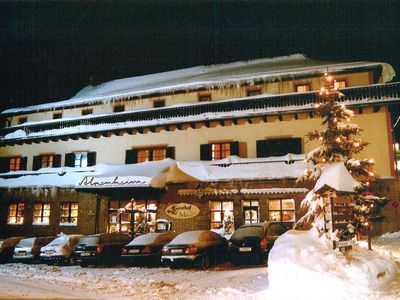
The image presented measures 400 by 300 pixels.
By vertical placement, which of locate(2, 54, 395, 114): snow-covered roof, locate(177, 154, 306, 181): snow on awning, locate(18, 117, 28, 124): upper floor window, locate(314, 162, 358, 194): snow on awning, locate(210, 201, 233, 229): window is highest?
locate(2, 54, 395, 114): snow-covered roof

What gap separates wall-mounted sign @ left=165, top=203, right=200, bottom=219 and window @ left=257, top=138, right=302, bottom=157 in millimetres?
5112

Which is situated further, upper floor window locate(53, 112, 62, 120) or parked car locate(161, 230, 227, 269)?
upper floor window locate(53, 112, 62, 120)

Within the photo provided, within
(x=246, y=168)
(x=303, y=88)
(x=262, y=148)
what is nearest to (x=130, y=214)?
(x=246, y=168)

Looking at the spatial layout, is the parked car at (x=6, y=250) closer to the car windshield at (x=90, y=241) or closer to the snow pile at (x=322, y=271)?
the car windshield at (x=90, y=241)

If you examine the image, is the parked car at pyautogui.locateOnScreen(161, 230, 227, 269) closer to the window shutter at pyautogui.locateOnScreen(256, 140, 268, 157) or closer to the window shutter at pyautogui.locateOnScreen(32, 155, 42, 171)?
the window shutter at pyautogui.locateOnScreen(256, 140, 268, 157)

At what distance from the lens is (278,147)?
23.5 metres

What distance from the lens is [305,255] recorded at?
1012cm

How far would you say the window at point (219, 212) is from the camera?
77.3 feet

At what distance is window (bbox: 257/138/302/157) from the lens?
2319 centimetres

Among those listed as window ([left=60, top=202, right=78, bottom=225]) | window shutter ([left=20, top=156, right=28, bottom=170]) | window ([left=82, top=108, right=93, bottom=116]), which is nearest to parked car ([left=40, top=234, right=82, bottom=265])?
window ([left=60, top=202, right=78, bottom=225])

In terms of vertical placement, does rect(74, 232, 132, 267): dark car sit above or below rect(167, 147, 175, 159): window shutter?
below

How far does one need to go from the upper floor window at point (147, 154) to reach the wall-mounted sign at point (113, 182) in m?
3.78

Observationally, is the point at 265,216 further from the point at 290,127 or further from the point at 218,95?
the point at 218,95

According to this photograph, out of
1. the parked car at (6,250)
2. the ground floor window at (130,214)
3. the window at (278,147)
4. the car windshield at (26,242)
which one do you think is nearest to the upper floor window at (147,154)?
the ground floor window at (130,214)
